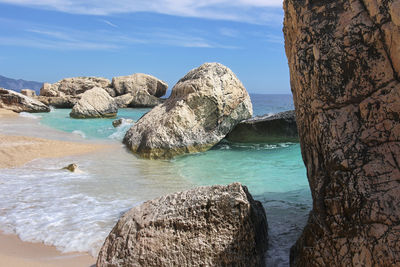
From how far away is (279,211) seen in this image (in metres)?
4.67

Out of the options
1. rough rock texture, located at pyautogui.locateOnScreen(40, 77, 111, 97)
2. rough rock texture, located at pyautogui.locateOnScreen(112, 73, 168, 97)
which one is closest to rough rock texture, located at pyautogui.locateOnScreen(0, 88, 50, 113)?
rough rock texture, located at pyautogui.locateOnScreen(40, 77, 111, 97)

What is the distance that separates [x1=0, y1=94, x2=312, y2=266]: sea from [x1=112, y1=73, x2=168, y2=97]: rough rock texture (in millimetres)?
22914

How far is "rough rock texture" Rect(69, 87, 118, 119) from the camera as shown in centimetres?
1995

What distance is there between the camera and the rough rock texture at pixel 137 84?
3247 cm

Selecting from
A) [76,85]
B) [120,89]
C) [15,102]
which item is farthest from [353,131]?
[76,85]

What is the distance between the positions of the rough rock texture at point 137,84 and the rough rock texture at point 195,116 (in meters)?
22.7

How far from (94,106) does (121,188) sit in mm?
15431

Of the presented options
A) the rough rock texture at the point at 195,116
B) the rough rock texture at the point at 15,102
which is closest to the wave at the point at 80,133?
the rough rock texture at the point at 195,116

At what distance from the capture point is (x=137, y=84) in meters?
32.6

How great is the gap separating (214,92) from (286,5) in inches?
232

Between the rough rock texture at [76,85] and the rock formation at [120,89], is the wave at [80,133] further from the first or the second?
the rough rock texture at [76,85]

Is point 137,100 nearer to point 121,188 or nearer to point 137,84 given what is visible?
point 137,84

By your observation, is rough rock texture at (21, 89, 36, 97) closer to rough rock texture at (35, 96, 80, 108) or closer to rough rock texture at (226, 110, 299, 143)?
rough rock texture at (35, 96, 80, 108)

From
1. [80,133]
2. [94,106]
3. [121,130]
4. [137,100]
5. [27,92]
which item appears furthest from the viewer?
[137,100]
